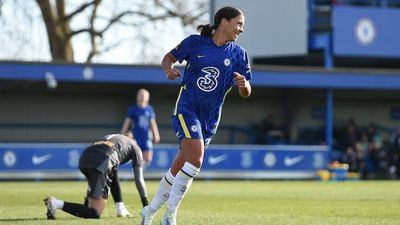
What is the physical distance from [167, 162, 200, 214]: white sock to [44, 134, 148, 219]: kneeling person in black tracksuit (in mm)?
2536

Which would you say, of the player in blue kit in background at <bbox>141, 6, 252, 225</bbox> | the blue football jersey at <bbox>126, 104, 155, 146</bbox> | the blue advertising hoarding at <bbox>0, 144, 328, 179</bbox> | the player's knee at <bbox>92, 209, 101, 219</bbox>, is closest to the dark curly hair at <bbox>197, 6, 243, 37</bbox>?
the player in blue kit in background at <bbox>141, 6, 252, 225</bbox>

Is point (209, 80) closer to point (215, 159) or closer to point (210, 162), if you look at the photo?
point (210, 162)

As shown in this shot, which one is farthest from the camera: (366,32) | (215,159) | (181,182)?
(366,32)

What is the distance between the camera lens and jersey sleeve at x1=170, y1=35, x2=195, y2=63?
31.6 ft

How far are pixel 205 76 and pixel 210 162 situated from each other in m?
19.3

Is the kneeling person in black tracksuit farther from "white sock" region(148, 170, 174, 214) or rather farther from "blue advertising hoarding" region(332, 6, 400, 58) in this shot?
"blue advertising hoarding" region(332, 6, 400, 58)

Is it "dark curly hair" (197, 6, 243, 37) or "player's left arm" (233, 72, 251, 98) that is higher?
"dark curly hair" (197, 6, 243, 37)

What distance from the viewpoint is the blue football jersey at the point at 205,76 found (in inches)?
376

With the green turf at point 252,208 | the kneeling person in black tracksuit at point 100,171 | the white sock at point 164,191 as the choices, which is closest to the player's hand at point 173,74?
the white sock at point 164,191

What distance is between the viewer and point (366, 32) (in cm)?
3434

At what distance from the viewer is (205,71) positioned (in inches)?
Answer: 376

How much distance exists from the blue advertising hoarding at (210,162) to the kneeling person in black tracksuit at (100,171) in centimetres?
1444

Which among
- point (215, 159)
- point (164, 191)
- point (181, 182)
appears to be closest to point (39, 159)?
point (215, 159)

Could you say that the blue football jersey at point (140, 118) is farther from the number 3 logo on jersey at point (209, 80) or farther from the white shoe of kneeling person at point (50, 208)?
the number 3 logo on jersey at point (209, 80)
